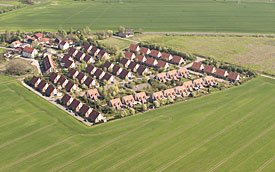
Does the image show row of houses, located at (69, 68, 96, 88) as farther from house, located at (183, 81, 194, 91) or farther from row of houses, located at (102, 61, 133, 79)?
house, located at (183, 81, 194, 91)

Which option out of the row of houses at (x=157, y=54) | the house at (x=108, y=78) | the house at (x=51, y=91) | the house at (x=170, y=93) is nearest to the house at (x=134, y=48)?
the row of houses at (x=157, y=54)

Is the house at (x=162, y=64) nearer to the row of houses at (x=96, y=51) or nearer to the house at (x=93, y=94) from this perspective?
the row of houses at (x=96, y=51)

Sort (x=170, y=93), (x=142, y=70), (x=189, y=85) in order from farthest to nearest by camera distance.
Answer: (x=142, y=70)
(x=189, y=85)
(x=170, y=93)

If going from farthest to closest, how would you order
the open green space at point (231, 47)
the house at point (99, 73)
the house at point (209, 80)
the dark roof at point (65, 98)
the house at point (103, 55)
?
the open green space at point (231, 47)
the house at point (103, 55)
the house at point (99, 73)
the house at point (209, 80)
the dark roof at point (65, 98)

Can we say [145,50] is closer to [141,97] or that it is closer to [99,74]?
[99,74]

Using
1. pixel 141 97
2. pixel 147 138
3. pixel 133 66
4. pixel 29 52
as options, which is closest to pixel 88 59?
pixel 133 66

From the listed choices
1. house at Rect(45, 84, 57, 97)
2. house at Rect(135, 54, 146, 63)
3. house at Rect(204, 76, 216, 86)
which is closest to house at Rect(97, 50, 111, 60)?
house at Rect(135, 54, 146, 63)
